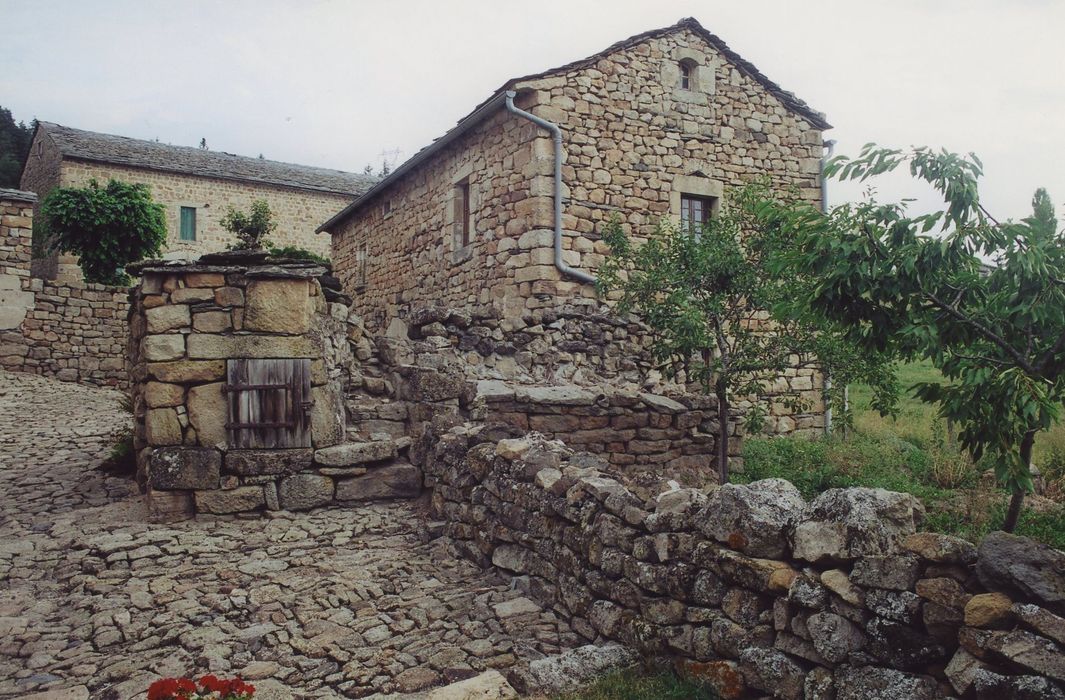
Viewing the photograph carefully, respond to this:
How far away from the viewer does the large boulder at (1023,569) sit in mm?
2234

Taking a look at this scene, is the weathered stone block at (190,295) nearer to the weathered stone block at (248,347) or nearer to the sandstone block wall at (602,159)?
the weathered stone block at (248,347)

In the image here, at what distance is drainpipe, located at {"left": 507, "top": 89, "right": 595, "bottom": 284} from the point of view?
394 inches

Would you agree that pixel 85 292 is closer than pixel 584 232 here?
No

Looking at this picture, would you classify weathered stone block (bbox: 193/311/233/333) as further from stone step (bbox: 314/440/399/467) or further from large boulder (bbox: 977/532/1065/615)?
large boulder (bbox: 977/532/1065/615)

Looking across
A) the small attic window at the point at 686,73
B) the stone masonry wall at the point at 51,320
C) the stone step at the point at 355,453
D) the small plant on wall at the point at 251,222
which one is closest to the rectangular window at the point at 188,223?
the small plant on wall at the point at 251,222

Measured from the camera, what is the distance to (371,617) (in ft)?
14.9

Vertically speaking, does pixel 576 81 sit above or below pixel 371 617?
above

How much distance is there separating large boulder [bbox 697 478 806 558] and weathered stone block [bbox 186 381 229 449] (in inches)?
Result: 181

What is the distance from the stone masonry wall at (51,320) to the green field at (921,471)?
43.4 ft

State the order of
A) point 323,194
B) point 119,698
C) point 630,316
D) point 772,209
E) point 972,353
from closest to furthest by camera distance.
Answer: point 119,698 < point 972,353 < point 772,209 < point 630,316 < point 323,194

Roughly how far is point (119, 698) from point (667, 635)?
265cm

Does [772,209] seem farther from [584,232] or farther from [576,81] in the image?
[576,81]

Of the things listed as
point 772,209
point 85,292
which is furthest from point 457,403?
point 85,292

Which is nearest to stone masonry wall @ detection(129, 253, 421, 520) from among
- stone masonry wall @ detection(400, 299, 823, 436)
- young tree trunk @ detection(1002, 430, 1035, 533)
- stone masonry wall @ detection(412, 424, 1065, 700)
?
stone masonry wall @ detection(400, 299, 823, 436)
